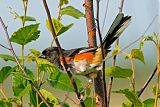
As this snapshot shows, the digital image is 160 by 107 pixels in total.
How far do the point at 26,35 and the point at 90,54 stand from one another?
20 centimetres

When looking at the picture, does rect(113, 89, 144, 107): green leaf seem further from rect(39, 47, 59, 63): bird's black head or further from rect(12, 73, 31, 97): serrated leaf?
rect(39, 47, 59, 63): bird's black head

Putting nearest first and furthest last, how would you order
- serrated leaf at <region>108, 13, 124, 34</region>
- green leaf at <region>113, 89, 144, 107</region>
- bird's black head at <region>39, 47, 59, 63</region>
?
green leaf at <region>113, 89, 144, 107</region> → serrated leaf at <region>108, 13, 124, 34</region> → bird's black head at <region>39, 47, 59, 63</region>

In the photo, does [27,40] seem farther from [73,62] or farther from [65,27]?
[73,62]

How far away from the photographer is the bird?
69cm

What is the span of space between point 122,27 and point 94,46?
2.8 inches

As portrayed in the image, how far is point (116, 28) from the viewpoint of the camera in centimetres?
71

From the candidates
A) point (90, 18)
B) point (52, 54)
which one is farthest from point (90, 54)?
point (90, 18)

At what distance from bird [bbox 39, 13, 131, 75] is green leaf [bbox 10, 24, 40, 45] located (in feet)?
0.33

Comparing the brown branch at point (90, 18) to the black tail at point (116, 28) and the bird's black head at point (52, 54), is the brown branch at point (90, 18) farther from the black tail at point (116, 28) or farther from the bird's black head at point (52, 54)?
the bird's black head at point (52, 54)

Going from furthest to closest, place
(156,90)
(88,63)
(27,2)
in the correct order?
1. (88,63)
2. (27,2)
3. (156,90)

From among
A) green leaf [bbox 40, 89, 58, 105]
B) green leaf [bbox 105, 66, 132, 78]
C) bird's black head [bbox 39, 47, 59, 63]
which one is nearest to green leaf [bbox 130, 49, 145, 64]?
green leaf [bbox 105, 66, 132, 78]

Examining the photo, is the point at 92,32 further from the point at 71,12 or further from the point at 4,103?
the point at 4,103

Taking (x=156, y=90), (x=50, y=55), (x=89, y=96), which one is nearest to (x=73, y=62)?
(x=50, y=55)

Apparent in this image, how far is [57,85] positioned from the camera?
25.8 inches
